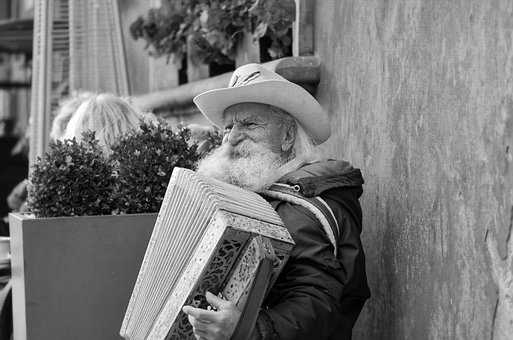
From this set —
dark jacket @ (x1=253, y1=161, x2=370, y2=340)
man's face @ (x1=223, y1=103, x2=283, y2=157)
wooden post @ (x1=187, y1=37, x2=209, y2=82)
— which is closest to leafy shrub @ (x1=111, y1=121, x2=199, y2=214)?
man's face @ (x1=223, y1=103, x2=283, y2=157)

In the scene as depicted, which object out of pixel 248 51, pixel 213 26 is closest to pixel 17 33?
pixel 213 26

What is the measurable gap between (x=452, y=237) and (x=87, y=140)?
140 centimetres

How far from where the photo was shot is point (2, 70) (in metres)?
21.2

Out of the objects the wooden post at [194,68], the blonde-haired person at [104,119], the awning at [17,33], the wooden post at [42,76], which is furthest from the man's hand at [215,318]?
the awning at [17,33]

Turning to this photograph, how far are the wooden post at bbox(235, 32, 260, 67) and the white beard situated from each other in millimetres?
2069

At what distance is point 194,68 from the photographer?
6.70 m

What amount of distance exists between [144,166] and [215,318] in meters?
1.01

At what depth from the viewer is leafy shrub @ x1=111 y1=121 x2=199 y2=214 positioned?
3486mm

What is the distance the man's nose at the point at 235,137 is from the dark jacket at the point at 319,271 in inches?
9.1

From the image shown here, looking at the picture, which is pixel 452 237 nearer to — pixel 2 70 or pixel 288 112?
pixel 288 112

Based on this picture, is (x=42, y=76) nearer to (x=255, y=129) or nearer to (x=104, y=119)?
(x=104, y=119)

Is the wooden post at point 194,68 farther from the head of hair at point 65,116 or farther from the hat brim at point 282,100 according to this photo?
the hat brim at point 282,100

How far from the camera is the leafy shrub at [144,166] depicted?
137 inches

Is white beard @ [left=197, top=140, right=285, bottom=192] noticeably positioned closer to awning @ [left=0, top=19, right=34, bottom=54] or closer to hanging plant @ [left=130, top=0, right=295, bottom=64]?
hanging plant @ [left=130, top=0, right=295, bottom=64]
